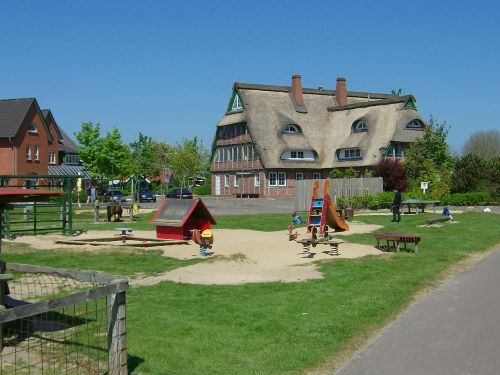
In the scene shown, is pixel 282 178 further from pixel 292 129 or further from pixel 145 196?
pixel 145 196

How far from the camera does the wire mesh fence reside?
22.5 ft

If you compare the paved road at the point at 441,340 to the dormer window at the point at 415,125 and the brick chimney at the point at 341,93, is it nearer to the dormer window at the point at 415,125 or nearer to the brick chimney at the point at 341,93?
the dormer window at the point at 415,125

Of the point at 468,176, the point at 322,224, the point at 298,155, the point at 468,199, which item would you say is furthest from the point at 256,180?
the point at 322,224

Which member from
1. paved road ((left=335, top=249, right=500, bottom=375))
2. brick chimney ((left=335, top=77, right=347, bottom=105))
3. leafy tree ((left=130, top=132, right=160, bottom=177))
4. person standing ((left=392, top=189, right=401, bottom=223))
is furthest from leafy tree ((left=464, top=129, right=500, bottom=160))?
paved road ((left=335, top=249, right=500, bottom=375))

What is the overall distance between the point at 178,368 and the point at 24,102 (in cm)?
5958

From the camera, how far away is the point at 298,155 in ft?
231

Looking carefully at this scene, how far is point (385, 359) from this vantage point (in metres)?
8.05

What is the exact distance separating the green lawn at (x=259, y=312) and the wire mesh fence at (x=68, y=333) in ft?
1.54

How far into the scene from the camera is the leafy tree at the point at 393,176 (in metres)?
48.1

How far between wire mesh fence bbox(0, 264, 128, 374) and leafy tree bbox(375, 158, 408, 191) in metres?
39.4

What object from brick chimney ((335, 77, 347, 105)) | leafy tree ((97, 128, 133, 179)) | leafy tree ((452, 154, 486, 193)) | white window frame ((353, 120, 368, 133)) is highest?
brick chimney ((335, 77, 347, 105))

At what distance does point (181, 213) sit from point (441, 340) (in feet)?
48.0

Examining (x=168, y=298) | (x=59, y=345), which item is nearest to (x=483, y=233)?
(x=168, y=298)

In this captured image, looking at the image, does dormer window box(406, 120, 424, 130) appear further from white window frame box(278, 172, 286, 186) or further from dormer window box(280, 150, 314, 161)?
white window frame box(278, 172, 286, 186)
